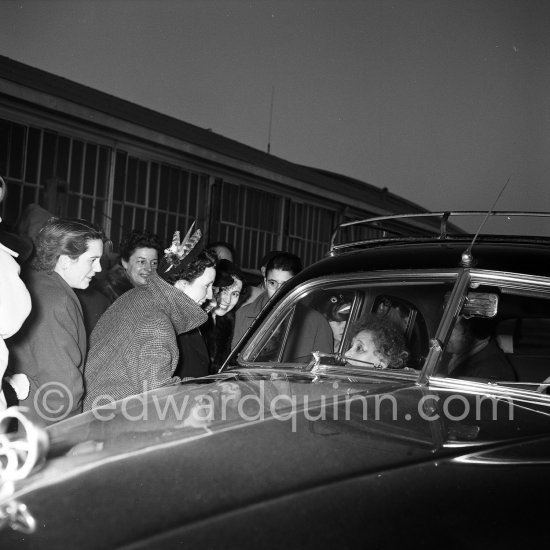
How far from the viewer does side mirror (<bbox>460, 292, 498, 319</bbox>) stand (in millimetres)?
3024

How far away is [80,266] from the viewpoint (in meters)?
4.21

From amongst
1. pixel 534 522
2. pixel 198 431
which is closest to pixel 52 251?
pixel 198 431

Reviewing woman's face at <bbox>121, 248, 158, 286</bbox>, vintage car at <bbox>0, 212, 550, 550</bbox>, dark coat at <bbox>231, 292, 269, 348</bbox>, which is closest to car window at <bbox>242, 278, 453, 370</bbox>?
vintage car at <bbox>0, 212, 550, 550</bbox>

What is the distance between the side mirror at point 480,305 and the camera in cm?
302

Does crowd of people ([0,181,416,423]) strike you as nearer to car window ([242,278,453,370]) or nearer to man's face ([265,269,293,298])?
car window ([242,278,453,370])

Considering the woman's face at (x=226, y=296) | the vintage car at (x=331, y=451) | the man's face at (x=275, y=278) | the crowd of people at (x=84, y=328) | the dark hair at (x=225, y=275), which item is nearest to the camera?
the vintage car at (x=331, y=451)

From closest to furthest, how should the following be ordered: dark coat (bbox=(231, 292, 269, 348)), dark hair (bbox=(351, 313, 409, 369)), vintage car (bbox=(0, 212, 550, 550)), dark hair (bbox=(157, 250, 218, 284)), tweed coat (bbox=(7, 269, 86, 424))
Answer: vintage car (bbox=(0, 212, 550, 550)) → dark hair (bbox=(351, 313, 409, 369)) → tweed coat (bbox=(7, 269, 86, 424)) → dark hair (bbox=(157, 250, 218, 284)) → dark coat (bbox=(231, 292, 269, 348))

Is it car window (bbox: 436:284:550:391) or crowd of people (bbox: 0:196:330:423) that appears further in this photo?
crowd of people (bbox: 0:196:330:423)

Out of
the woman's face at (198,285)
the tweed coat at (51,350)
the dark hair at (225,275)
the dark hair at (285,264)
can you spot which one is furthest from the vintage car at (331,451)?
the dark hair at (285,264)

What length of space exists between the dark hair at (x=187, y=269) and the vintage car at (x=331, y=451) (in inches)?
25.8

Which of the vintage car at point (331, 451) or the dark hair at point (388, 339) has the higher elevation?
the dark hair at point (388, 339)

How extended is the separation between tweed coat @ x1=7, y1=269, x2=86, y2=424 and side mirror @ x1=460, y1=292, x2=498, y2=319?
1.87 meters

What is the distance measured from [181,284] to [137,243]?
211cm

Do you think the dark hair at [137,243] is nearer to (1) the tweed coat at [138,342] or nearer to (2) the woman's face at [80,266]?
(2) the woman's face at [80,266]
